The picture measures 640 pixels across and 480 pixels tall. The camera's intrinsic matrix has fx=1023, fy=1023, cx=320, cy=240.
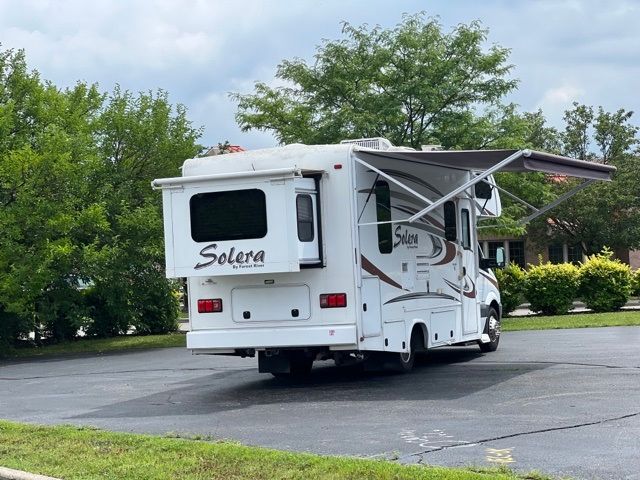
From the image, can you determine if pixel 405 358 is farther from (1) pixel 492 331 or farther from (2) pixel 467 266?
(1) pixel 492 331

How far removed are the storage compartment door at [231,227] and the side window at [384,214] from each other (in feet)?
4.75

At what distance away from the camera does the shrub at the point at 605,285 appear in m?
28.1

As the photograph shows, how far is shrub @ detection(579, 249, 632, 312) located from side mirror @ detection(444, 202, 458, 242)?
45.7 ft

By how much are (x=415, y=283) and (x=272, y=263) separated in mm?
2574

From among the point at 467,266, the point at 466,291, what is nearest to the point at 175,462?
the point at 466,291

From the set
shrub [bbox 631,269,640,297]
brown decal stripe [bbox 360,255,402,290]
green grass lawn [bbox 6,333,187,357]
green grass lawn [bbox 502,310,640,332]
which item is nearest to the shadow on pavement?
brown decal stripe [bbox 360,255,402,290]

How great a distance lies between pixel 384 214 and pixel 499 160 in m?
1.71

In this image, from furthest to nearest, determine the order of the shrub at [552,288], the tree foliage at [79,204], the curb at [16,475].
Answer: the shrub at [552,288] → the tree foliage at [79,204] → the curb at [16,475]

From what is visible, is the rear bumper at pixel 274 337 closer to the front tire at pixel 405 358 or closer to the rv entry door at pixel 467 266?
the front tire at pixel 405 358

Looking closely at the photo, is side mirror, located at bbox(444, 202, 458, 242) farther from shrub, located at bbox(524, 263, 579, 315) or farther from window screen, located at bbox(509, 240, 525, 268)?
window screen, located at bbox(509, 240, 525, 268)

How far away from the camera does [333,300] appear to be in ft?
41.7

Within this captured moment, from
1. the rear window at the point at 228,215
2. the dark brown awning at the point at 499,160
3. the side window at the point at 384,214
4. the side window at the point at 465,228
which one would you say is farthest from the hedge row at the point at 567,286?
the rear window at the point at 228,215

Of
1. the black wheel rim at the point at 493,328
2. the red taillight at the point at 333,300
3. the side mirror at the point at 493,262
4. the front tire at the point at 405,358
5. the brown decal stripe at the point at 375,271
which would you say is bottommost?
the front tire at the point at 405,358

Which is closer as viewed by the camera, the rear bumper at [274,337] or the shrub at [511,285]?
the rear bumper at [274,337]
